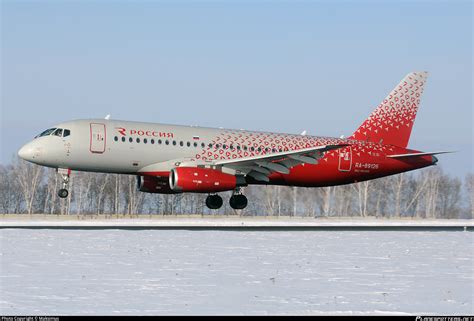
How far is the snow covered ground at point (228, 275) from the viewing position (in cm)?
1666

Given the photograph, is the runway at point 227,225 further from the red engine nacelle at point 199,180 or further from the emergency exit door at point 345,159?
the emergency exit door at point 345,159

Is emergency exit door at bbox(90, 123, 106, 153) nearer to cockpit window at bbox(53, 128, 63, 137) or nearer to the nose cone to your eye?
cockpit window at bbox(53, 128, 63, 137)

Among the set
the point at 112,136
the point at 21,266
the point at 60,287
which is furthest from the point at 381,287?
the point at 112,136

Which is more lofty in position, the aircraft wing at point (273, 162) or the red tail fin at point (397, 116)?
the red tail fin at point (397, 116)

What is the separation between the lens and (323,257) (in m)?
26.0

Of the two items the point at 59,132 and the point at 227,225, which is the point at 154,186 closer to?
the point at 59,132

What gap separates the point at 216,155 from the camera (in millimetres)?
42281

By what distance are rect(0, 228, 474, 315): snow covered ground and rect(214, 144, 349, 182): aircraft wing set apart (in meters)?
9.07

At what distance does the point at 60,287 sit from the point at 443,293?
9.34 metres

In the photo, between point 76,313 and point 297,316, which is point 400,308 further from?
point 76,313

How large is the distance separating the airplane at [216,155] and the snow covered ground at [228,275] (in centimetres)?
770

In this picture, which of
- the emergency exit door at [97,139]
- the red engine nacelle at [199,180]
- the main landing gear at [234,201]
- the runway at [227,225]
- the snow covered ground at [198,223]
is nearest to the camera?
the emergency exit door at [97,139]

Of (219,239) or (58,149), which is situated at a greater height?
(58,149)

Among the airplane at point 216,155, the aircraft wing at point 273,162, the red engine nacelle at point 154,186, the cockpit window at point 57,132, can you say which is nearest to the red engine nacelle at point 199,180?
the airplane at point 216,155
